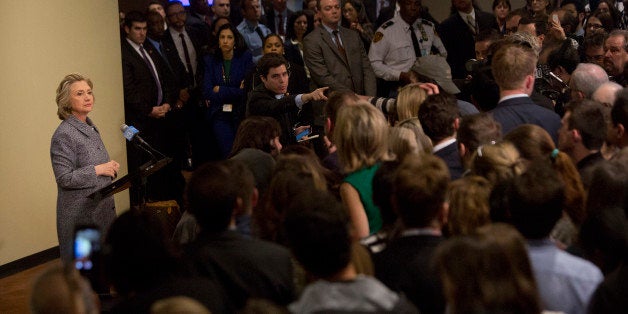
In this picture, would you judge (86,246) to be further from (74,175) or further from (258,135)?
(74,175)

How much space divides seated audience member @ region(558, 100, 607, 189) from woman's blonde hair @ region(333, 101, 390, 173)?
839mm

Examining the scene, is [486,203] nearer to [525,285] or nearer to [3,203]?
[525,285]

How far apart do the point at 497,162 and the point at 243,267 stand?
109cm

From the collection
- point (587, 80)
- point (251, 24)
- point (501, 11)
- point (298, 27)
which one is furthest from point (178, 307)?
point (501, 11)

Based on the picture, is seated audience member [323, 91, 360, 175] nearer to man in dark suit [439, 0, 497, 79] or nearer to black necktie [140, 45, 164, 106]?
black necktie [140, 45, 164, 106]

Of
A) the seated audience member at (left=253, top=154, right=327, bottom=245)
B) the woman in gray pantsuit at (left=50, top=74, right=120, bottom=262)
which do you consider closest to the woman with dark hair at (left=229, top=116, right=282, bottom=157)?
the seated audience member at (left=253, top=154, right=327, bottom=245)

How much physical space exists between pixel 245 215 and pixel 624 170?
1.33 m

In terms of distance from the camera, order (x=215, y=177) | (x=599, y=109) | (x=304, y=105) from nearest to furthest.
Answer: (x=215, y=177)
(x=599, y=109)
(x=304, y=105)

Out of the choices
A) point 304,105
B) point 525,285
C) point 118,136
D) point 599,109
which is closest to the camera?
point 525,285

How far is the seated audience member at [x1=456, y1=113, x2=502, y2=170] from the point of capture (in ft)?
12.7

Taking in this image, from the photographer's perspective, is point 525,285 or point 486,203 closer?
point 525,285

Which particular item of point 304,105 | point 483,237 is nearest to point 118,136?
point 304,105

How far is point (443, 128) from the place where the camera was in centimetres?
413

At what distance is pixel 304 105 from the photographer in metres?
6.10
